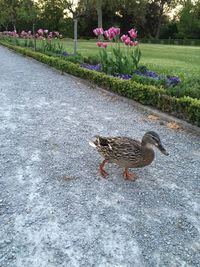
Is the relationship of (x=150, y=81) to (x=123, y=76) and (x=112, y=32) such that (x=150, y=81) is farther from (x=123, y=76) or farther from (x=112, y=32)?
(x=112, y=32)

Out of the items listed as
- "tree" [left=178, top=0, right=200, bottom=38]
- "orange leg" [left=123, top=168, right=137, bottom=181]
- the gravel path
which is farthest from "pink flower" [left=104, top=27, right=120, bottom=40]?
"tree" [left=178, top=0, right=200, bottom=38]

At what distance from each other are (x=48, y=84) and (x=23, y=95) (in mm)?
1788

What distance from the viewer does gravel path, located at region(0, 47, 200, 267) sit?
2986mm

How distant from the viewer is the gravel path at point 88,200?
299cm

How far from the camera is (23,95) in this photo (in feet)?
30.6

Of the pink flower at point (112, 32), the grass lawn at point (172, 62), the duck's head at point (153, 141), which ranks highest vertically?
the pink flower at point (112, 32)

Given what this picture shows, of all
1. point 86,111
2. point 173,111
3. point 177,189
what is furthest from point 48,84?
point 177,189

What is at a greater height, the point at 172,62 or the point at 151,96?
the point at 151,96

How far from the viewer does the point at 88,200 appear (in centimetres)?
383

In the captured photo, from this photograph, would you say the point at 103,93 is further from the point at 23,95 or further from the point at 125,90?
the point at 23,95

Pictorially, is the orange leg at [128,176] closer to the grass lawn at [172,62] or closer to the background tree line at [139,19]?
the grass lawn at [172,62]

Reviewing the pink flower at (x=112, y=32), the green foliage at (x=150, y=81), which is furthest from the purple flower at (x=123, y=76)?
the pink flower at (x=112, y=32)

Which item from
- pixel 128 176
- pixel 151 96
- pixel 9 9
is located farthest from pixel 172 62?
pixel 9 9

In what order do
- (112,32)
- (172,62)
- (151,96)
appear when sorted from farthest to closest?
(172,62) → (112,32) → (151,96)
